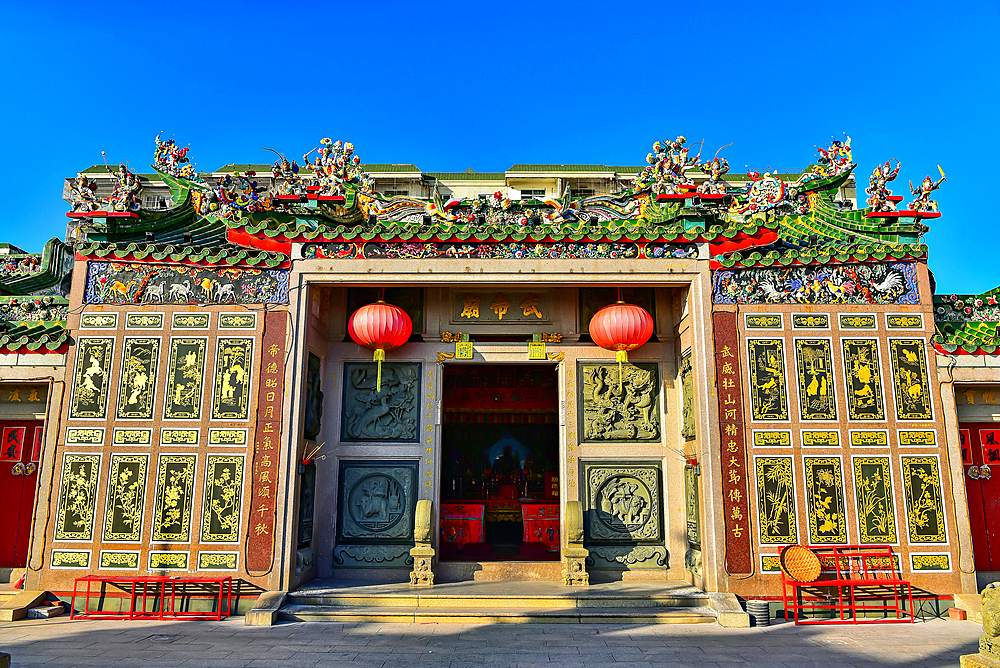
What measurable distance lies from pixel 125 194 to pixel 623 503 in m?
7.26

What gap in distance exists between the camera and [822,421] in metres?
7.51

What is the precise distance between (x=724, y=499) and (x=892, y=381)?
232 centimetres

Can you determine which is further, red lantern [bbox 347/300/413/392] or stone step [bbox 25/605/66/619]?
red lantern [bbox 347/300/413/392]

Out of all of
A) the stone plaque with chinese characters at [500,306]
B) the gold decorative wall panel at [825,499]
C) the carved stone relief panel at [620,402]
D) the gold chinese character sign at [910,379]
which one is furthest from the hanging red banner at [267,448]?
the gold chinese character sign at [910,379]

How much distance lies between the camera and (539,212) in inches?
340

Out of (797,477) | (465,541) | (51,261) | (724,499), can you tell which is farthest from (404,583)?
(51,261)

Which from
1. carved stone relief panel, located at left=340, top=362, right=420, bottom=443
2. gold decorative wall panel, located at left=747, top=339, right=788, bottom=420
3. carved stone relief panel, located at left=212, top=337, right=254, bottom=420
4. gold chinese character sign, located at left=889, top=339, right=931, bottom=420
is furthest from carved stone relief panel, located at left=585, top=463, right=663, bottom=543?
carved stone relief panel, located at left=212, top=337, right=254, bottom=420

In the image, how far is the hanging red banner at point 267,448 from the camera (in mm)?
7352

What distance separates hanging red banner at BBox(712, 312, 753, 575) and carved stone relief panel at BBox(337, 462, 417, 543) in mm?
3743

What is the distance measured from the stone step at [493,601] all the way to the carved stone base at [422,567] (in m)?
Answer: 0.55

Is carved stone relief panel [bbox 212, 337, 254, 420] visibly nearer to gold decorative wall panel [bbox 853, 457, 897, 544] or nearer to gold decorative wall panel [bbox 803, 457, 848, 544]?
gold decorative wall panel [bbox 803, 457, 848, 544]

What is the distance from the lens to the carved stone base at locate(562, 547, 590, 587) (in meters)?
7.90

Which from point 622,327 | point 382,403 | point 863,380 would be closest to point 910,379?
point 863,380

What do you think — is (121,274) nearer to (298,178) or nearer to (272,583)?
(298,178)
